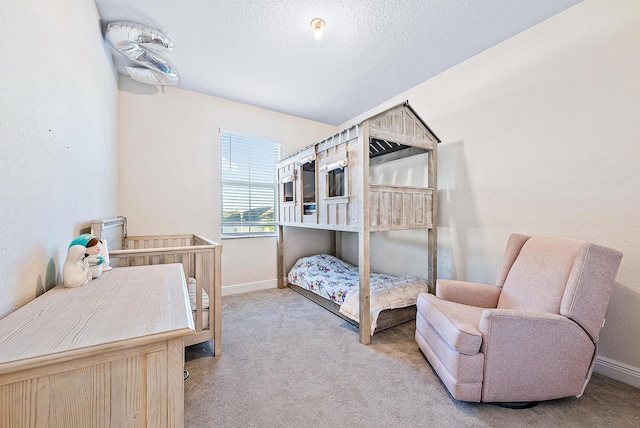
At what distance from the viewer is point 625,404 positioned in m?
1.58

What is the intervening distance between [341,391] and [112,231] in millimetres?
2265

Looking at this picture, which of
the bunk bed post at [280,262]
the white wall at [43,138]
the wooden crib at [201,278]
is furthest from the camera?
the bunk bed post at [280,262]

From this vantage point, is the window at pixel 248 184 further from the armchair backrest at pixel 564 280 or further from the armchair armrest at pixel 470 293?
the armchair backrest at pixel 564 280

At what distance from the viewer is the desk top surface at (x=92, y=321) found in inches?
24.9

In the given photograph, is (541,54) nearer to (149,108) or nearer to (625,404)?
(625,404)

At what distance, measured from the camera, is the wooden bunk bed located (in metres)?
2.36

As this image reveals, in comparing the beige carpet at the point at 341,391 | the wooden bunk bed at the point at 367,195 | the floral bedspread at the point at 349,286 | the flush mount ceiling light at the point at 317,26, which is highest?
the flush mount ceiling light at the point at 317,26

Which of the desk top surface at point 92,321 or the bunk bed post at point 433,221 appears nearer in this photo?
the desk top surface at point 92,321

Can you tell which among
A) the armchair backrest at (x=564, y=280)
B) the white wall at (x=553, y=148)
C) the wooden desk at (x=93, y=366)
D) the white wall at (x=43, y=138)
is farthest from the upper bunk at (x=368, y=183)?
the white wall at (x=43, y=138)

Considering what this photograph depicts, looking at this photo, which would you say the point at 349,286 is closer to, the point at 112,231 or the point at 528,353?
the point at 528,353

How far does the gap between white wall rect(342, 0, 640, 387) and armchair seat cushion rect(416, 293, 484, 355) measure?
906 mm

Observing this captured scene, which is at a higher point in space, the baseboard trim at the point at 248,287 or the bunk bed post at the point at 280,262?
the bunk bed post at the point at 280,262

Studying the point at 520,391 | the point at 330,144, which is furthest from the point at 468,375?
the point at 330,144

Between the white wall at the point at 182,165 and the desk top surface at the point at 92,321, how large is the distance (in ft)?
7.12
